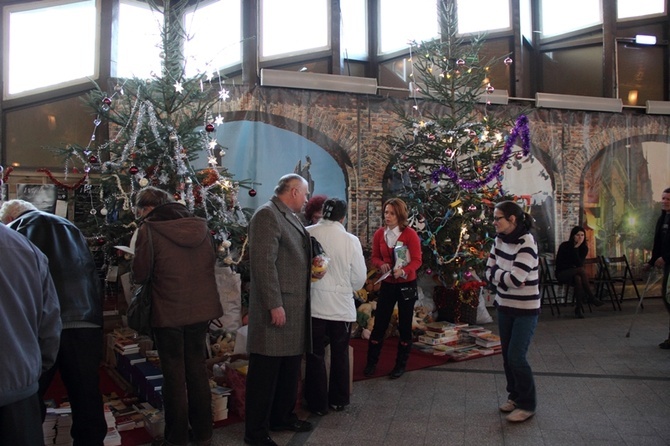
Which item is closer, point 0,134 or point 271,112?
point 0,134

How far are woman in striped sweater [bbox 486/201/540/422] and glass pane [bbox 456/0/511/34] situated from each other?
8.06m

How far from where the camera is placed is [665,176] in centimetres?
1118

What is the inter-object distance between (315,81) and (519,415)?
642cm

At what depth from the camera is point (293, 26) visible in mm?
10312

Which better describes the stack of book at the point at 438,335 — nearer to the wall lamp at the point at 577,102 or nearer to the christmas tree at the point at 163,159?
the christmas tree at the point at 163,159

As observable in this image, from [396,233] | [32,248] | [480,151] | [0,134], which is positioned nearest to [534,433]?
[396,233]

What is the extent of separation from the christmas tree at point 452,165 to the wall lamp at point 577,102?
1.63 m

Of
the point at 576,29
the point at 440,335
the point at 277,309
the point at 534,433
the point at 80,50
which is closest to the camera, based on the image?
the point at 277,309

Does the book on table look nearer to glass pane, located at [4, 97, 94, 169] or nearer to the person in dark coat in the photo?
the person in dark coat

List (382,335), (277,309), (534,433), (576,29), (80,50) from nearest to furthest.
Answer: (277,309)
(534,433)
(382,335)
(80,50)
(576,29)

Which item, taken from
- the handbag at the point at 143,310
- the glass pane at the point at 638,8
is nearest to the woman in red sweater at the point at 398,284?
the handbag at the point at 143,310

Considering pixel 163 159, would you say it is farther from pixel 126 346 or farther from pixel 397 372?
pixel 397 372

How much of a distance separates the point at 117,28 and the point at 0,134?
2428 mm

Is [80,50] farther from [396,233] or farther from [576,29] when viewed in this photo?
[576,29]
